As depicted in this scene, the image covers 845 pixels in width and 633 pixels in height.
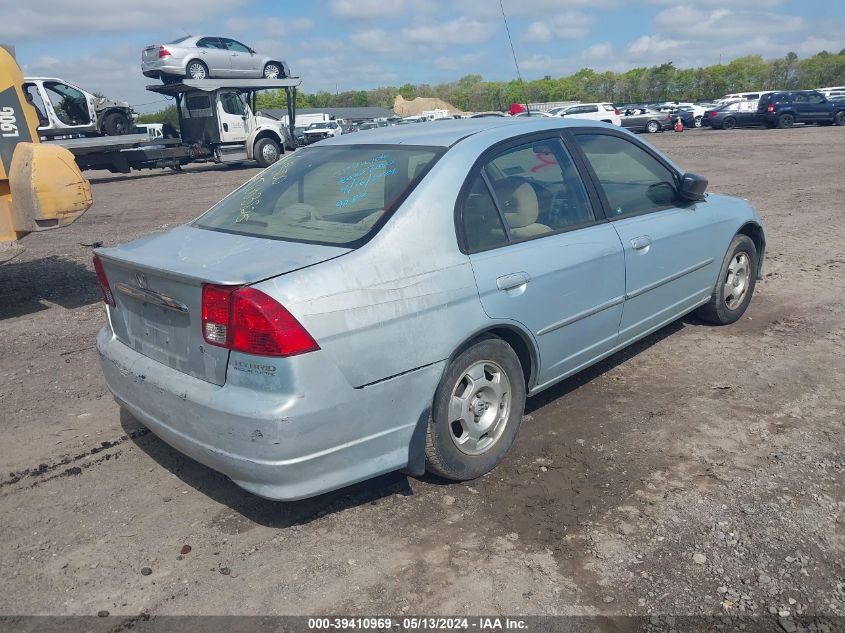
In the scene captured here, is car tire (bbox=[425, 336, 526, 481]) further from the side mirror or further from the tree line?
the tree line

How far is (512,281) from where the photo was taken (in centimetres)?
338

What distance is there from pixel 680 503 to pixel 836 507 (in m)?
0.66

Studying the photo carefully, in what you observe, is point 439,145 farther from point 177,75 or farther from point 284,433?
point 177,75

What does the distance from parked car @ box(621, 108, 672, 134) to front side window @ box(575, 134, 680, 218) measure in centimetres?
3442

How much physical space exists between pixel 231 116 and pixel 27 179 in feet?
58.3

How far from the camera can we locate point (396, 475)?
357cm

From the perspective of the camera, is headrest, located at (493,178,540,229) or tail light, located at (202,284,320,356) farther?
headrest, located at (493,178,540,229)

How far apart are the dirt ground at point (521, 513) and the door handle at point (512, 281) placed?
936 millimetres

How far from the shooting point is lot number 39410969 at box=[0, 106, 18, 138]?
19.7 ft

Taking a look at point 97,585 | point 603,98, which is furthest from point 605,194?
point 603,98

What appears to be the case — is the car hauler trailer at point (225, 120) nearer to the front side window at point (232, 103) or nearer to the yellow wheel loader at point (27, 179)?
the front side window at point (232, 103)

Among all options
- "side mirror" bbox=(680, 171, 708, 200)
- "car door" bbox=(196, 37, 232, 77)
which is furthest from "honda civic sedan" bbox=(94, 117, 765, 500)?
"car door" bbox=(196, 37, 232, 77)

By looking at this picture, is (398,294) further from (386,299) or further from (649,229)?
(649,229)

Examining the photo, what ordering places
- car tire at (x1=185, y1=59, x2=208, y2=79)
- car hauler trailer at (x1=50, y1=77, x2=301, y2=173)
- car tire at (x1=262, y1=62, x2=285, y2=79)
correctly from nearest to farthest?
car hauler trailer at (x1=50, y1=77, x2=301, y2=173) → car tire at (x1=185, y1=59, x2=208, y2=79) → car tire at (x1=262, y1=62, x2=285, y2=79)
